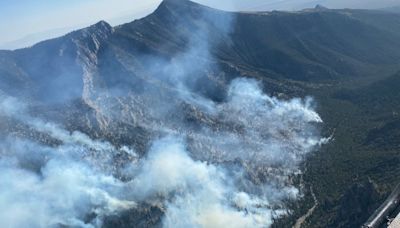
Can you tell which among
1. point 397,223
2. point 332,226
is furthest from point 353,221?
point 397,223

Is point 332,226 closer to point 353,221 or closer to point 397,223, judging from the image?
point 353,221

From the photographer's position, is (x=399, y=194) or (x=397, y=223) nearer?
(x=397, y=223)

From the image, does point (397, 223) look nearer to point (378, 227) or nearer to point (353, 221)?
point (378, 227)

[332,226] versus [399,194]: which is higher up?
[399,194]

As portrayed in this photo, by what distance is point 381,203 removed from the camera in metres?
197

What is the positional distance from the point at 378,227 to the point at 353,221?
16.9m

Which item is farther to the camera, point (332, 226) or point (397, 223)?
point (332, 226)

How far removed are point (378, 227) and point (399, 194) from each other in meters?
17.6

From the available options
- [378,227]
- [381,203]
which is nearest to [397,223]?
[378,227]

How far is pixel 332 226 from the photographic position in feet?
652

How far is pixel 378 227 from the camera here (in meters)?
180

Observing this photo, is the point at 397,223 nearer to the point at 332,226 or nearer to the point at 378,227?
the point at 378,227

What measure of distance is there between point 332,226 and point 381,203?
722 inches

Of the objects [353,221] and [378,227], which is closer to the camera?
[378,227]
